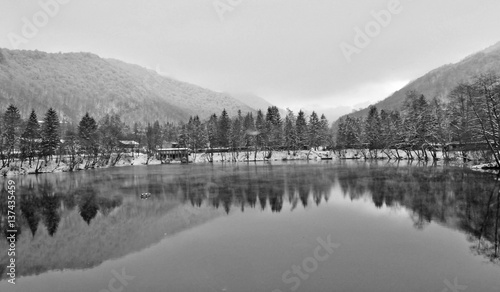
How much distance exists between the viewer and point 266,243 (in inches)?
634

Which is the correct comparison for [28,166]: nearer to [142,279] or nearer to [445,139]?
[142,279]

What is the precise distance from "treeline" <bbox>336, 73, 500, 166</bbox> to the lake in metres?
23.0

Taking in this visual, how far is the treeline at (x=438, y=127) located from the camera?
149ft

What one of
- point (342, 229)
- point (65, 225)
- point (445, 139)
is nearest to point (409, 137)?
point (445, 139)

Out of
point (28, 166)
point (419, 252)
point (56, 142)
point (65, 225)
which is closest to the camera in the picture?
point (419, 252)

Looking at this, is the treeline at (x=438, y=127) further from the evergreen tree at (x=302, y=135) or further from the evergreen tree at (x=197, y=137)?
the evergreen tree at (x=197, y=137)

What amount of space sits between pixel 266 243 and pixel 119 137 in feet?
368

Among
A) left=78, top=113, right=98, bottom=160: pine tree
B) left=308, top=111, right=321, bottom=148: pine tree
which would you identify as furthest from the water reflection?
left=308, top=111, right=321, bottom=148: pine tree

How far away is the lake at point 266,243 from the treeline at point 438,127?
23001 millimetres

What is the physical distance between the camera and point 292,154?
117500 millimetres

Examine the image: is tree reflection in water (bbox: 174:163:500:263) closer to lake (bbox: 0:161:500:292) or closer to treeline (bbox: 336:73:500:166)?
lake (bbox: 0:161:500:292)

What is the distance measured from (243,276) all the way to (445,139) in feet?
288

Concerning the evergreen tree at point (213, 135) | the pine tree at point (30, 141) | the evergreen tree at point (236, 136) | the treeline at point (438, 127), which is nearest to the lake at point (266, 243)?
the treeline at point (438, 127)

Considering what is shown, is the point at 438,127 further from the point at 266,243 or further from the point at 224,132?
the point at 266,243
